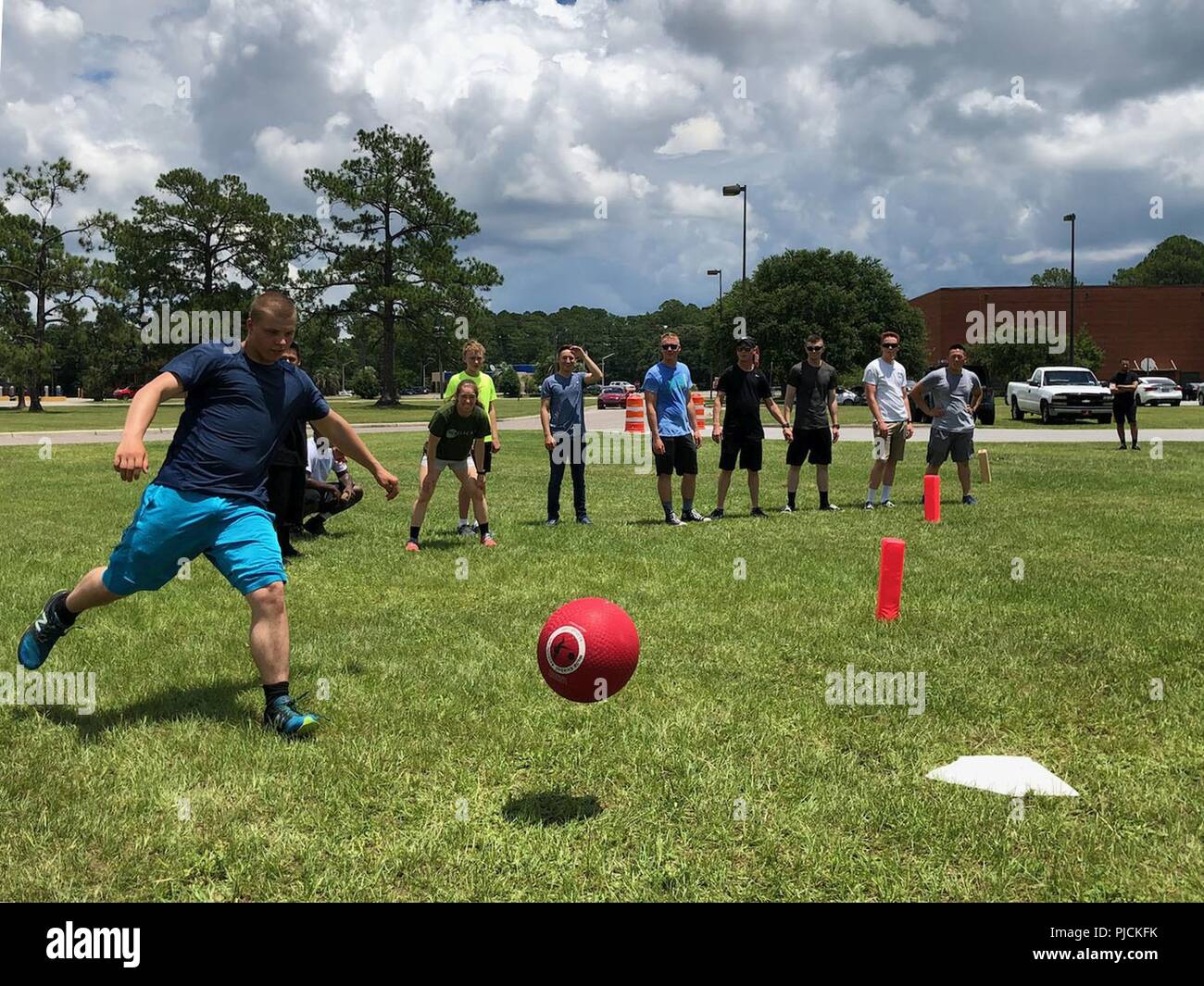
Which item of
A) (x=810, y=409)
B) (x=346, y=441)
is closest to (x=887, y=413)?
(x=810, y=409)

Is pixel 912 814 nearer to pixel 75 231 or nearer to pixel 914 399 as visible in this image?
pixel 914 399

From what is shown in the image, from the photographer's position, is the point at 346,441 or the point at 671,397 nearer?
the point at 346,441

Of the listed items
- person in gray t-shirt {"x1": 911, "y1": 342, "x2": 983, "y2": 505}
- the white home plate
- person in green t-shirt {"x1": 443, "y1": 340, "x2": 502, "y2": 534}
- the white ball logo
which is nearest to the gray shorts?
person in gray t-shirt {"x1": 911, "y1": 342, "x2": 983, "y2": 505}

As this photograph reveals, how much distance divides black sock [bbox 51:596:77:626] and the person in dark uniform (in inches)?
136

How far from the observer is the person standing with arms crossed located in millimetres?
12492

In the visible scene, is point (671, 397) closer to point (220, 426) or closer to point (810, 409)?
point (810, 409)

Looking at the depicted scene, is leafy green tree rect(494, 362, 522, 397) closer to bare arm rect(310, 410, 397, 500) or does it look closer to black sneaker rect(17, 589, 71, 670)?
A: bare arm rect(310, 410, 397, 500)

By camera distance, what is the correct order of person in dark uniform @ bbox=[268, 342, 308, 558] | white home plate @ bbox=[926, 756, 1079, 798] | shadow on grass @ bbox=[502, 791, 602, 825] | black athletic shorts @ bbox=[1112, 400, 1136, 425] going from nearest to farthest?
1. shadow on grass @ bbox=[502, 791, 602, 825]
2. white home plate @ bbox=[926, 756, 1079, 798]
3. person in dark uniform @ bbox=[268, 342, 308, 558]
4. black athletic shorts @ bbox=[1112, 400, 1136, 425]

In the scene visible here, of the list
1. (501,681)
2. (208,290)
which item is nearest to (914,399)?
(501,681)

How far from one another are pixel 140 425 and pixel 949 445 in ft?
35.5
